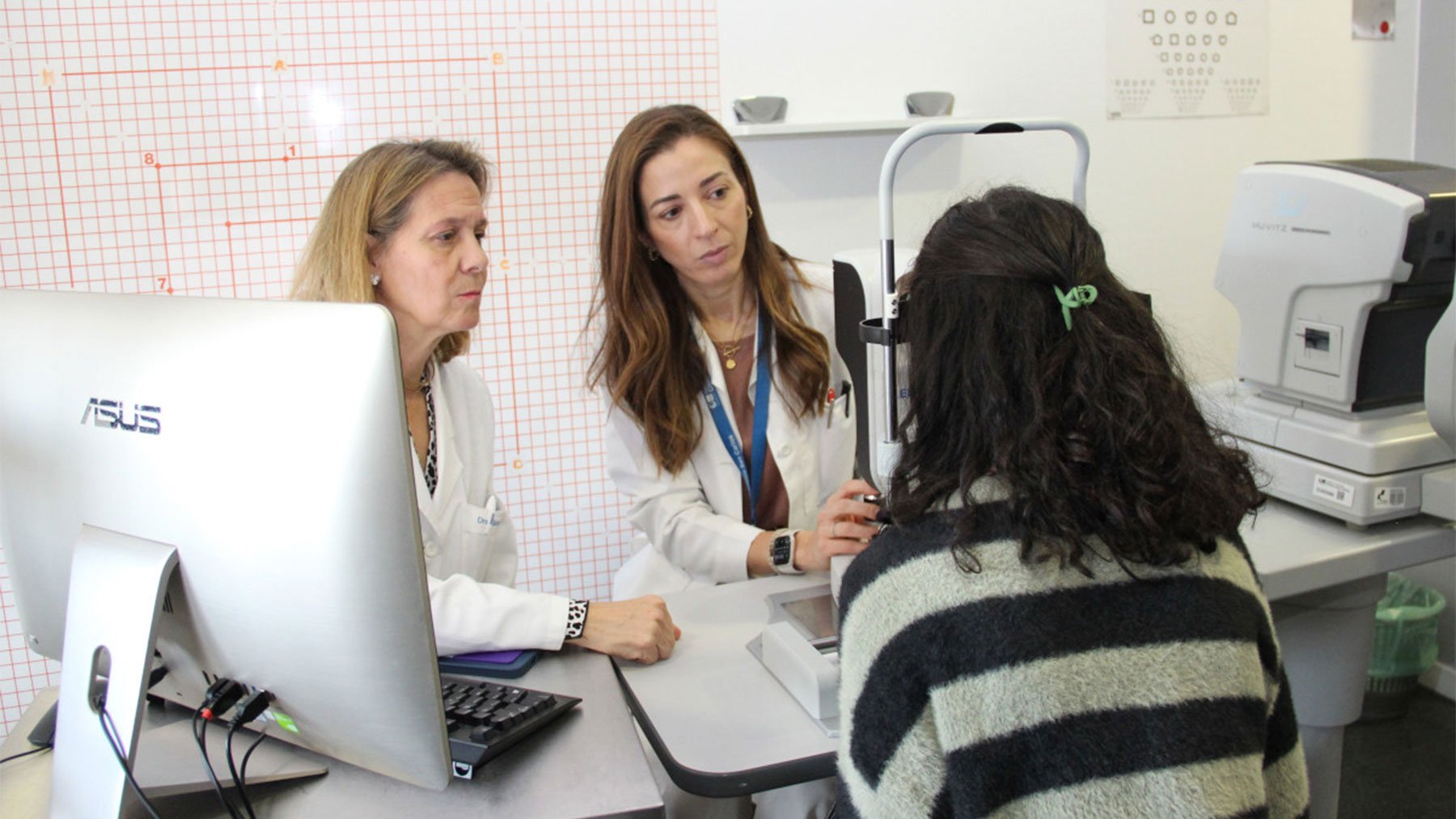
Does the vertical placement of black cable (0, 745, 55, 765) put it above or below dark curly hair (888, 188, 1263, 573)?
below

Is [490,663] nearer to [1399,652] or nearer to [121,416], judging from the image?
[121,416]

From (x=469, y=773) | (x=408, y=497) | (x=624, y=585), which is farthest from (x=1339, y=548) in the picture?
(x=408, y=497)

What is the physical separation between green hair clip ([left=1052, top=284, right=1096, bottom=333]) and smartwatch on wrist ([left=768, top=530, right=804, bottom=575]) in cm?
81

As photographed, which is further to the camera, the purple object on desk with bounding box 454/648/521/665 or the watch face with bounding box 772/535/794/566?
the watch face with bounding box 772/535/794/566

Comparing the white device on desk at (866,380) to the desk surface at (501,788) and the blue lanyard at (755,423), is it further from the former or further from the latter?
the blue lanyard at (755,423)

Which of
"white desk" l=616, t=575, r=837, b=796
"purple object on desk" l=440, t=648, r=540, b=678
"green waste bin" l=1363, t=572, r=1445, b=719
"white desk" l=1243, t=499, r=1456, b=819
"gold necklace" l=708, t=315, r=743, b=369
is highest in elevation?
"gold necklace" l=708, t=315, r=743, b=369

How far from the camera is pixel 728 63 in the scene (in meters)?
2.60

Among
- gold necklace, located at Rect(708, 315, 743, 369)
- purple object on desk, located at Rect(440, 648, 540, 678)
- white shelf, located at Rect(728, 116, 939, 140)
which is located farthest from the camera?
white shelf, located at Rect(728, 116, 939, 140)

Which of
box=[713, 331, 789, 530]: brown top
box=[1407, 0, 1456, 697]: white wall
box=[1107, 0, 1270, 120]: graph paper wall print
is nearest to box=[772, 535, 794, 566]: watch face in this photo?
box=[713, 331, 789, 530]: brown top

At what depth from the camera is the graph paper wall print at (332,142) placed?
7.61ft

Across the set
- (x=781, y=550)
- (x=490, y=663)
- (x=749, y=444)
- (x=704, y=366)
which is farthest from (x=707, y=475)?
(x=490, y=663)

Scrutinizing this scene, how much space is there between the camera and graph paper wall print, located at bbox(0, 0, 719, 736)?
2320 millimetres

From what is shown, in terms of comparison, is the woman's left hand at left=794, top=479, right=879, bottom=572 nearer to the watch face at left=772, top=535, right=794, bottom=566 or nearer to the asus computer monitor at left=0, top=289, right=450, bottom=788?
the watch face at left=772, top=535, right=794, bottom=566

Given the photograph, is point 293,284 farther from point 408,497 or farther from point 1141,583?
point 1141,583
